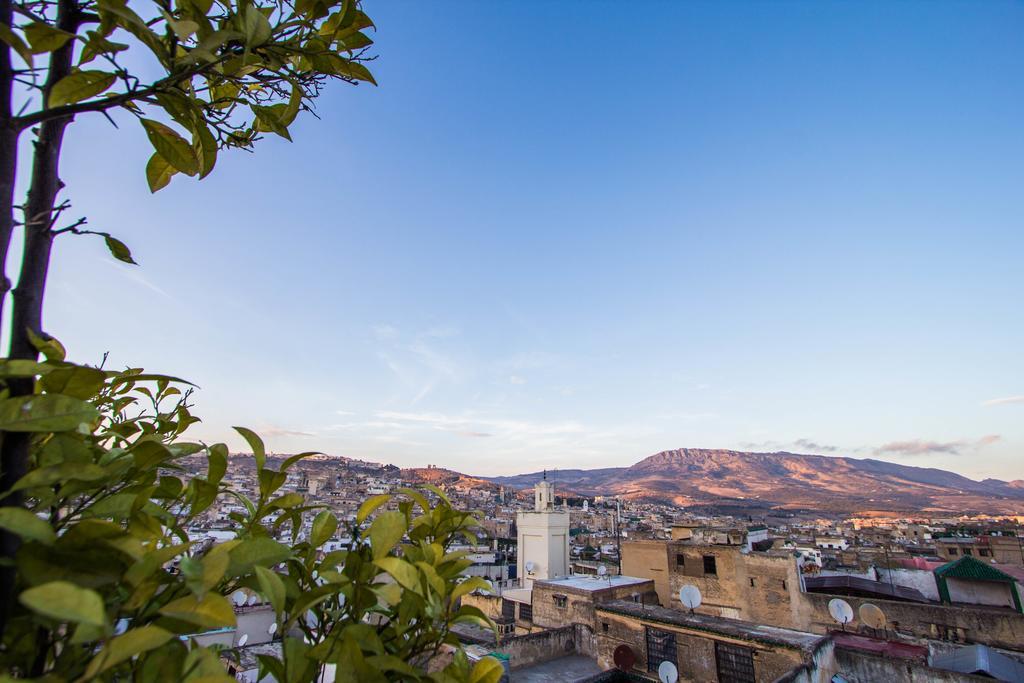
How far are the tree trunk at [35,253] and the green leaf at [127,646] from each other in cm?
46

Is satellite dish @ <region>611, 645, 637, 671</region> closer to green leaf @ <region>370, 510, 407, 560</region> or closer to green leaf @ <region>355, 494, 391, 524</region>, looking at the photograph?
green leaf @ <region>355, 494, 391, 524</region>

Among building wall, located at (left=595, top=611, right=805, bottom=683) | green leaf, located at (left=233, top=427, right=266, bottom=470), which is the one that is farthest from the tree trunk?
building wall, located at (left=595, top=611, right=805, bottom=683)

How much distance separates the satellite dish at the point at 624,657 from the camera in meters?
14.8

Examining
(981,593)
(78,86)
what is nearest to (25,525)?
(78,86)

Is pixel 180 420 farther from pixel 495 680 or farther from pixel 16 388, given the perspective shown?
pixel 495 680

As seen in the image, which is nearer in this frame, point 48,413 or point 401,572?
point 48,413

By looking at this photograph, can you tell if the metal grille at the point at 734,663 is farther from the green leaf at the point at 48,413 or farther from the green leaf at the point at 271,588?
the green leaf at the point at 48,413

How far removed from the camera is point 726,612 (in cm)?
2509

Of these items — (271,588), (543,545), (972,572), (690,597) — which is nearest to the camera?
(271,588)

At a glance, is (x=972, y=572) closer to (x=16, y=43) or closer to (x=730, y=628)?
(x=730, y=628)

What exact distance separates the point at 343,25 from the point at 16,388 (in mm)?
1404

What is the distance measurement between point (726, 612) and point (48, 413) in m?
30.6


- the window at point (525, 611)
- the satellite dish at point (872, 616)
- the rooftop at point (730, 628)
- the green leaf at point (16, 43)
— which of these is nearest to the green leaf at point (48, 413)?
the green leaf at point (16, 43)

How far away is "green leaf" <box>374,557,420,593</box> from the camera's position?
3.22 ft
